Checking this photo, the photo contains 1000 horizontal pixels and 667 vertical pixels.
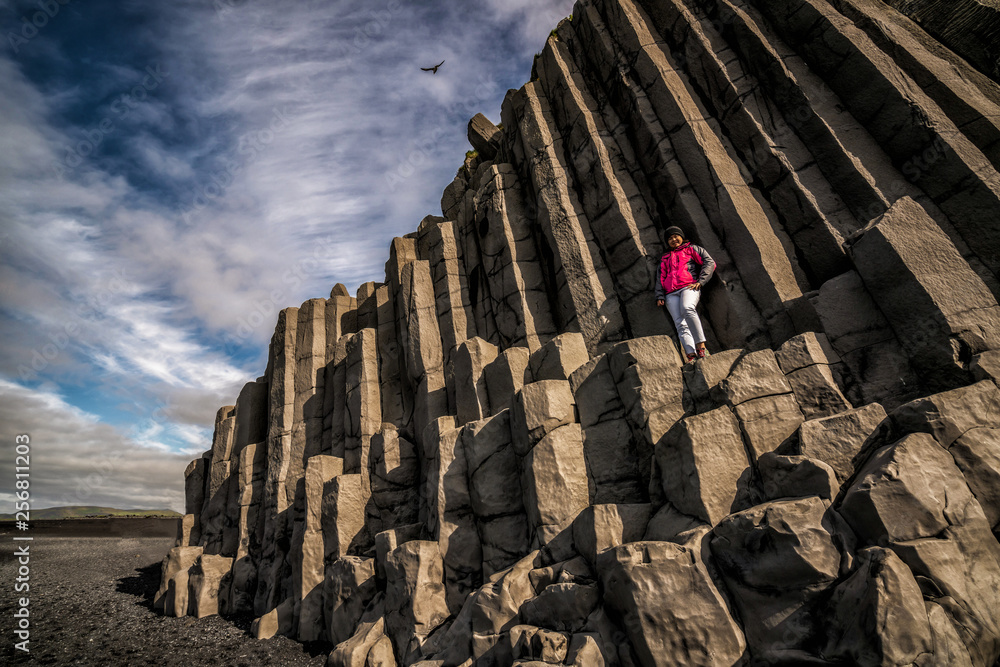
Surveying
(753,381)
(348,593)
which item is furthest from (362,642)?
(753,381)

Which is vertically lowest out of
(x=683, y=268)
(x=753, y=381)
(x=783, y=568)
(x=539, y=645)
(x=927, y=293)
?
(x=539, y=645)

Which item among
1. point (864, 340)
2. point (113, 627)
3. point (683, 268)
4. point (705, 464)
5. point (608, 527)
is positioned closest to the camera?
point (705, 464)

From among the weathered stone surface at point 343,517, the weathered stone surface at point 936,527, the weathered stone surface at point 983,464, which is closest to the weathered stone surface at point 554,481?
the weathered stone surface at point 936,527

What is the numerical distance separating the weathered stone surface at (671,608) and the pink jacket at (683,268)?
4.63 m

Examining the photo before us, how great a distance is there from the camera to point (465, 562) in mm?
7840

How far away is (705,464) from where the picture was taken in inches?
216

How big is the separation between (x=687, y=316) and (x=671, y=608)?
4.65 m

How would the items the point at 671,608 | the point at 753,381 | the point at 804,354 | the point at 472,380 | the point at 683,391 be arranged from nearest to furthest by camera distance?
the point at 671,608, the point at 753,381, the point at 804,354, the point at 683,391, the point at 472,380

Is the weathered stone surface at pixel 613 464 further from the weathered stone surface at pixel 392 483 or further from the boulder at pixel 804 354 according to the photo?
the weathered stone surface at pixel 392 483

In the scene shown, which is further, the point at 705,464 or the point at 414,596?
the point at 414,596

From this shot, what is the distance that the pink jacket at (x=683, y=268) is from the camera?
8141 mm

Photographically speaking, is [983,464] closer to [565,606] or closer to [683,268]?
[565,606]

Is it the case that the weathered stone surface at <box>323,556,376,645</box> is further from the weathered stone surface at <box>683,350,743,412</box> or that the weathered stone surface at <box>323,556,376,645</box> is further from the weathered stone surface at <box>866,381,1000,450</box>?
the weathered stone surface at <box>866,381,1000,450</box>

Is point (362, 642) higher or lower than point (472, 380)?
lower
